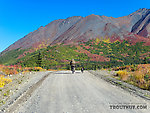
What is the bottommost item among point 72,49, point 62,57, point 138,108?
point 138,108

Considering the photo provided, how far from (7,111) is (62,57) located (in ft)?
235

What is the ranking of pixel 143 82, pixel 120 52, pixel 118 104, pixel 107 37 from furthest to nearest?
pixel 107 37, pixel 120 52, pixel 143 82, pixel 118 104

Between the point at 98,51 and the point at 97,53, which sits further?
the point at 98,51

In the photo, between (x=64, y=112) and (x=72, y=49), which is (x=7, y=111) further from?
(x=72, y=49)

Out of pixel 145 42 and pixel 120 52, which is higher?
pixel 145 42

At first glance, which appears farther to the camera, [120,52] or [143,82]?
[120,52]

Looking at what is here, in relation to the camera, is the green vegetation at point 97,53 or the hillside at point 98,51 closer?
the hillside at point 98,51

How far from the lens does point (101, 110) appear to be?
17.5ft

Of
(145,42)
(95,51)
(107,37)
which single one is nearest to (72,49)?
(95,51)

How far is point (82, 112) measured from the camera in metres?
Answer: 5.16

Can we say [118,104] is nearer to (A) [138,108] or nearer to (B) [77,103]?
(A) [138,108]

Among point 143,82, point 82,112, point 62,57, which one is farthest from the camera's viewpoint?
point 62,57

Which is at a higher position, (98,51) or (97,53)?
(98,51)

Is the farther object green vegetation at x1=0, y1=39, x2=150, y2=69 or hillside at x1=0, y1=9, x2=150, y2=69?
green vegetation at x1=0, y1=39, x2=150, y2=69
